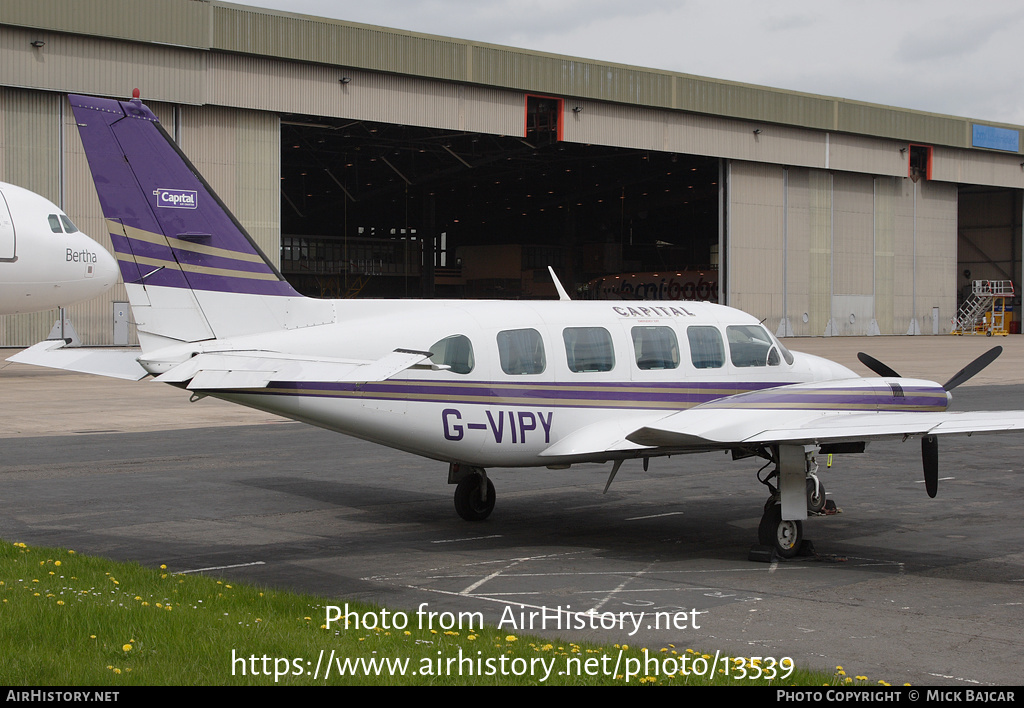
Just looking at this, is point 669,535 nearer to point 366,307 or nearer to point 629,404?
point 629,404

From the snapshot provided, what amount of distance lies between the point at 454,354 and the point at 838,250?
213ft

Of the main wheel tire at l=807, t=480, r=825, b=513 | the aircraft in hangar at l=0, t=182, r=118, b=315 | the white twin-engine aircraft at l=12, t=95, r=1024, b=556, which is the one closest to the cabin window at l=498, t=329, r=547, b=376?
the white twin-engine aircraft at l=12, t=95, r=1024, b=556

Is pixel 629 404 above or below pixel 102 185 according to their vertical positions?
below

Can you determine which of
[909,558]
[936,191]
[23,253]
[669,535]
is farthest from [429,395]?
[936,191]

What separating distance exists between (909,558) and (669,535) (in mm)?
2887

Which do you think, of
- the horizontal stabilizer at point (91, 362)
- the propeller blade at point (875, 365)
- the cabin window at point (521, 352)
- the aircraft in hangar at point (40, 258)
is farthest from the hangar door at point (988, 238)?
the horizontal stabilizer at point (91, 362)

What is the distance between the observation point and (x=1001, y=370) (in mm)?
A: 44594

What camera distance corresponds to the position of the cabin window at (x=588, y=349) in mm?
12992

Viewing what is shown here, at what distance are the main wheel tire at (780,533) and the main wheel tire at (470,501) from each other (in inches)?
152

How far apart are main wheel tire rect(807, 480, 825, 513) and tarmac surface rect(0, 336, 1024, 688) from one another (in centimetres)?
22

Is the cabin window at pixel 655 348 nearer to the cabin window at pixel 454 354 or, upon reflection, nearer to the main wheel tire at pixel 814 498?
the cabin window at pixel 454 354

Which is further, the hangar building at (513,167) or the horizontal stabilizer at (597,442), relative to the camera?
the hangar building at (513,167)

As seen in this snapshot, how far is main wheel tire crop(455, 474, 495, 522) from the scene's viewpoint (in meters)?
14.2

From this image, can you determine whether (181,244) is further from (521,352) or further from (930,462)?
(930,462)
